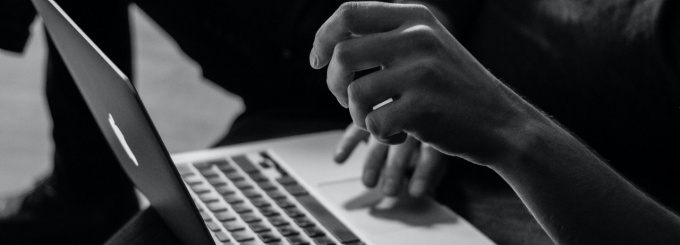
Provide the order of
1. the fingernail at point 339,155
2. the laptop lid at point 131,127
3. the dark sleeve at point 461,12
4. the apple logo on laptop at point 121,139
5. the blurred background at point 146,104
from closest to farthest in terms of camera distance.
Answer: the laptop lid at point 131,127
the apple logo on laptop at point 121,139
the fingernail at point 339,155
the dark sleeve at point 461,12
the blurred background at point 146,104

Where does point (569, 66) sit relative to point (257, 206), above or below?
above

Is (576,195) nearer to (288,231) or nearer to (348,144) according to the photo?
(288,231)

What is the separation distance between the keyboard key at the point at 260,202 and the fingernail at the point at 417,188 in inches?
6.4

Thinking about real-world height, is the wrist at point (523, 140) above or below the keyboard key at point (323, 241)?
above

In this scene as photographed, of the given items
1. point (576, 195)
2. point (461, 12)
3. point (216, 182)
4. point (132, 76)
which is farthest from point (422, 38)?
point (132, 76)

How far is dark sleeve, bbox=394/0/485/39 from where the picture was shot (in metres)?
1.15

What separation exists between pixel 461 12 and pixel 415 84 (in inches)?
21.4

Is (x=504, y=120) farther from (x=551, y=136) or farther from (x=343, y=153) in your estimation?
(x=343, y=153)

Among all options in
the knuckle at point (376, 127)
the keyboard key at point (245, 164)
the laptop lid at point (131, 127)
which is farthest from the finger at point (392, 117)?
the keyboard key at point (245, 164)

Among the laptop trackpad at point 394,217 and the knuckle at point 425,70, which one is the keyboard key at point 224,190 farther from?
the knuckle at point 425,70

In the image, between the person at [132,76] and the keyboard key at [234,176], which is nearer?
the keyboard key at [234,176]

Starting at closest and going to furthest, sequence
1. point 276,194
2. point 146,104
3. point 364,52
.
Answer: point 364,52 < point 276,194 < point 146,104

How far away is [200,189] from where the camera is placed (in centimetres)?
92

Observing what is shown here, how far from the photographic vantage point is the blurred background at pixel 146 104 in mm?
2105
